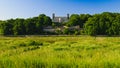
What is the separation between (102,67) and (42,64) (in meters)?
1.78

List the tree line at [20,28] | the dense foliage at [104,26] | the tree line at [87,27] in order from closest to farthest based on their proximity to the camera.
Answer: the dense foliage at [104,26] < the tree line at [87,27] < the tree line at [20,28]

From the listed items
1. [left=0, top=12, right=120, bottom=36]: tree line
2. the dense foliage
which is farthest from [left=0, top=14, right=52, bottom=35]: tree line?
the dense foliage

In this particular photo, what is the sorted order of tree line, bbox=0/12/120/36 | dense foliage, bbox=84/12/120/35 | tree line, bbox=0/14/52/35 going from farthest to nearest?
tree line, bbox=0/14/52/35, tree line, bbox=0/12/120/36, dense foliage, bbox=84/12/120/35

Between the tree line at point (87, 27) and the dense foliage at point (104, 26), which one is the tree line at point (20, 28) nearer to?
the tree line at point (87, 27)

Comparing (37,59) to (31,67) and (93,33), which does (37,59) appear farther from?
(93,33)

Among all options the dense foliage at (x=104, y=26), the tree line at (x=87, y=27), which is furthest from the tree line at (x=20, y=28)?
the dense foliage at (x=104, y=26)

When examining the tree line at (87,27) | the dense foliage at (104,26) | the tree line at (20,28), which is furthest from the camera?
the tree line at (20,28)

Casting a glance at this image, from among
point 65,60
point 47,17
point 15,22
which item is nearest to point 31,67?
point 65,60

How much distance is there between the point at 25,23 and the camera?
103312 millimetres

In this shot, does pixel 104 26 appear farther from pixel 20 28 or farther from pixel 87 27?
pixel 20 28

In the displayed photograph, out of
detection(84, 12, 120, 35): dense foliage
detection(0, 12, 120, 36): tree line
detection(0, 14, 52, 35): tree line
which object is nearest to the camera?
detection(84, 12, 120, 35): dense foliage

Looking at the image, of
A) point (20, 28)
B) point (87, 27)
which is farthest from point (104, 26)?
point (20, 28)

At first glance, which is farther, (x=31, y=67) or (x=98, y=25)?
(x=98, y=25)

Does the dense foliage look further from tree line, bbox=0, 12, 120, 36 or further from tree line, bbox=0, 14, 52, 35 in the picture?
tree line, bbox=0, 14, 52, 35
